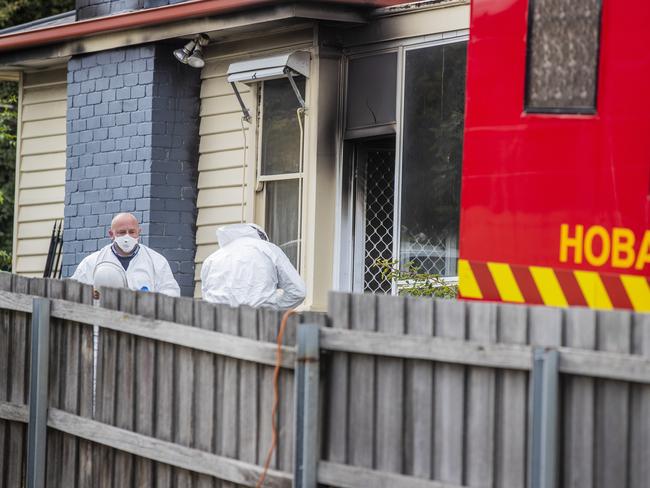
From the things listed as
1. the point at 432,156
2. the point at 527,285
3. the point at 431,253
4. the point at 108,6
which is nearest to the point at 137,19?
the point at 108,6

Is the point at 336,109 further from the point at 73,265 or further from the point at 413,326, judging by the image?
the point at 413,326

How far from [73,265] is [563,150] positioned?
7.45 m

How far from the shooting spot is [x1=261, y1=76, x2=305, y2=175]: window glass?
11.3 meters

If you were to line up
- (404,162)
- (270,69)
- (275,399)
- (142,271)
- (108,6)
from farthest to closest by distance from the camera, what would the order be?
(108,6), (270,69), (404,162), (142,271), (275,399)

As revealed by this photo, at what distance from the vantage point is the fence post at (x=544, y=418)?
5363 millimetres

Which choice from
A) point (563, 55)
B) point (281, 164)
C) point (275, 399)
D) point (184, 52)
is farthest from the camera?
point (184, 52)

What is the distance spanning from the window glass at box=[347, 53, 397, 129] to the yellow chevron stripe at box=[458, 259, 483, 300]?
4258 mm

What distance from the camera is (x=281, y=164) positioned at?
11.5 meters

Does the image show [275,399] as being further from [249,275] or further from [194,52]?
[194,52]

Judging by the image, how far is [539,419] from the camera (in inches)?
213

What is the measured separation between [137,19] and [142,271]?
10.4ft

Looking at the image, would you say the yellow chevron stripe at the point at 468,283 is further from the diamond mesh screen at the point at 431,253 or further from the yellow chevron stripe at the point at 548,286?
the diamond mesh screen at the point at 431,253

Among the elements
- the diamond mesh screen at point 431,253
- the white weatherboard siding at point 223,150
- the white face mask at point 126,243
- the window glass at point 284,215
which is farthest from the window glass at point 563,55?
the white weatherboard siding at point 223,150

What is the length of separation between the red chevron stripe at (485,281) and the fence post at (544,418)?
108cm
